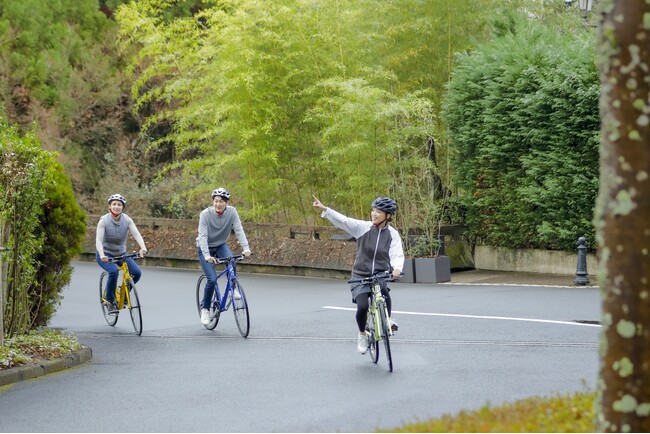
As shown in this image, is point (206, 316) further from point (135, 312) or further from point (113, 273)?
point (113, 273)

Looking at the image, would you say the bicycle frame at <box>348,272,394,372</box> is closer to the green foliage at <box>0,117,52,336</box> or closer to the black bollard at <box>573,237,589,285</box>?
the green foliage at <box>0,117,52,336</box>

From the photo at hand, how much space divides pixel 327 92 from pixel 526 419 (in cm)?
1629

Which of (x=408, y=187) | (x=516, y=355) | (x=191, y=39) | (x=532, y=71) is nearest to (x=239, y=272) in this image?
(x=408, y=187)

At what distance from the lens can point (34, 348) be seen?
449 inches

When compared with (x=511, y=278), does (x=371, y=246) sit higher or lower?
higher

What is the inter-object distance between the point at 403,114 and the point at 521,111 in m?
2.37

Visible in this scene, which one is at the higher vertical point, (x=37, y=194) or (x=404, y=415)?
(x=37, y=194)

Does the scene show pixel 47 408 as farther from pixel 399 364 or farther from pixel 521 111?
pixel 521 111

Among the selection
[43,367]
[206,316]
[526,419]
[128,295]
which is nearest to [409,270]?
[206,316]

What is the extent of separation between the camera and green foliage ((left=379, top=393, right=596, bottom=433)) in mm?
6016

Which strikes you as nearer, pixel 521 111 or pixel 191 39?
pixel 521 111

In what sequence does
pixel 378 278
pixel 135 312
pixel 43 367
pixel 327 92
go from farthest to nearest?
pixel 327 92 → pixel 135 312 → pixel 43 367 → pixel 378 278

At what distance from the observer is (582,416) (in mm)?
6328

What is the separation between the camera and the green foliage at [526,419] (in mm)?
6016
